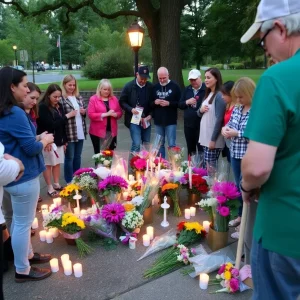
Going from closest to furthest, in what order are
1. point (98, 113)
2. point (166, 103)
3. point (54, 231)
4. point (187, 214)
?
point (54, 231)
point (187, 214)
point (98, 113)
point (166, 103)

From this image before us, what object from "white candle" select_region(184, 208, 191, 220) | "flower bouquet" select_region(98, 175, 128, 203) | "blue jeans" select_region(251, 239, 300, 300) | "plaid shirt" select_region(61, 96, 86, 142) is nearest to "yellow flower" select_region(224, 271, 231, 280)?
"blue jeans" select_region(251, 239, 300, 300)

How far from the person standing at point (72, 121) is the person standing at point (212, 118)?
1.90 meters

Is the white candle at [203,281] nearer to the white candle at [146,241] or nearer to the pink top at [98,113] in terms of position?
the white candle at [146,241]

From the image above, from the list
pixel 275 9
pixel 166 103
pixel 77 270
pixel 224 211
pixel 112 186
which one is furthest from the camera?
pixel 166 103

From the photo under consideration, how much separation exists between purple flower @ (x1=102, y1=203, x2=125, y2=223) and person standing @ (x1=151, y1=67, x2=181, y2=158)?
249 cm

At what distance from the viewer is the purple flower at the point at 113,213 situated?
3.32 m

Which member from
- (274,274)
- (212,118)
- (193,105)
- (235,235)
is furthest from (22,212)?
(193,105)

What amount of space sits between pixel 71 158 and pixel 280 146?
4247mm

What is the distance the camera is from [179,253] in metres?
3.10

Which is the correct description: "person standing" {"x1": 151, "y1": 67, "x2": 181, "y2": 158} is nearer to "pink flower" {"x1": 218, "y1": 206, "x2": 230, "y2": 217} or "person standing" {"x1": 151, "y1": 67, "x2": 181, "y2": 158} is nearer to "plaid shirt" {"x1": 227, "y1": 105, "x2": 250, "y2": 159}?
"plaid shirt" {"x1": 227, "y1": 105, "x2": 250, "y2": 159}

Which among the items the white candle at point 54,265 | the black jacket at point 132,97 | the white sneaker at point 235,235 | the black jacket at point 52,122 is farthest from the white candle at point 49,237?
the black jacket at point 132,97

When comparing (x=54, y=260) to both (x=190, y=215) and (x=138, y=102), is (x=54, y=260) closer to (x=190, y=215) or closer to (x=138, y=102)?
(x=190, y=215)

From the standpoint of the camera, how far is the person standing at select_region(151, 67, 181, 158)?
5.65 metres

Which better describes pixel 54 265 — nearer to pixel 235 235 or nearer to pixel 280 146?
pixel 235 235
